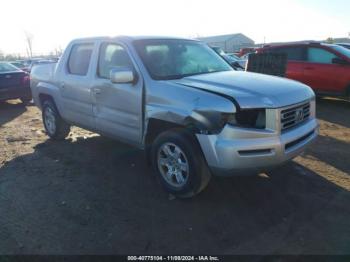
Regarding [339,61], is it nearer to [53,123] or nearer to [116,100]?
[116,100]

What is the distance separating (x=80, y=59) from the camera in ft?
19.0

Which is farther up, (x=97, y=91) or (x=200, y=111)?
(x=97, y=91)

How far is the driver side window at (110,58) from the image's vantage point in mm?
4773

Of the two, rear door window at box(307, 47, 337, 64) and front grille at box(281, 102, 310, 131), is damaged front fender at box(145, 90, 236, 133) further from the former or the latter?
rear door window at box(307, 47, 337, 64)

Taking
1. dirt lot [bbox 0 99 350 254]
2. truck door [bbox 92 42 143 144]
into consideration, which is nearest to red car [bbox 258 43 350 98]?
dirt lot [bbox 0 99 350 254]

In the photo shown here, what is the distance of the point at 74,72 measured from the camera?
5.83m

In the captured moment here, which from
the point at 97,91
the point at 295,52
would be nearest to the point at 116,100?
the point at 97,91

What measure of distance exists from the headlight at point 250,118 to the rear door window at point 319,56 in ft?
23.3

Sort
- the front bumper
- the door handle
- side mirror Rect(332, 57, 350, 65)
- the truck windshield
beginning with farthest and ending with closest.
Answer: side mirror Rect(332, 57, 350, 65), the door handle, the truck windshield, the front bumper

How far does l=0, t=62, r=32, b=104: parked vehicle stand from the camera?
35.6ft

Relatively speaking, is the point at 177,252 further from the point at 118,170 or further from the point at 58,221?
the point at 118,170

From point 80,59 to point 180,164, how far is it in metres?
2.78

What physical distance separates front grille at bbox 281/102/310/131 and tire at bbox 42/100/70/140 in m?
4.39

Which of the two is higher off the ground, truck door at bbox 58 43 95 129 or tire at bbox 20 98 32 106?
truck door at bbox 58 43 95 129
